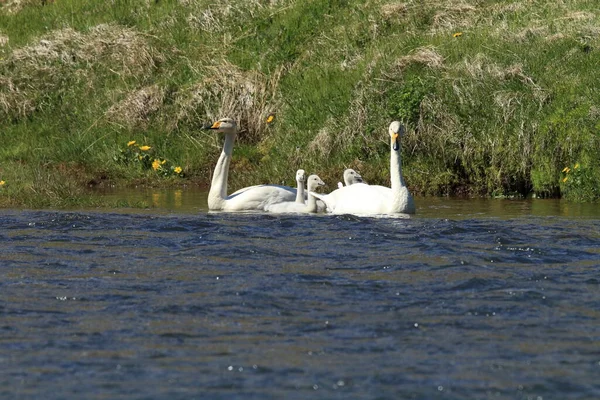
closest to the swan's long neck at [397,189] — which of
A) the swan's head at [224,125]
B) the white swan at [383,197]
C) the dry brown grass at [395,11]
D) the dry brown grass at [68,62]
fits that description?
the white swan at [383,197]

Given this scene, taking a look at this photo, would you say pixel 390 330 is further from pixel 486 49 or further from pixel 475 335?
pixel 486 49

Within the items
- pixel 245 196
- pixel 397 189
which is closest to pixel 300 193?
pixel 245 196

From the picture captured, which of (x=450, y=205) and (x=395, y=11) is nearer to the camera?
(x=450, y=205)

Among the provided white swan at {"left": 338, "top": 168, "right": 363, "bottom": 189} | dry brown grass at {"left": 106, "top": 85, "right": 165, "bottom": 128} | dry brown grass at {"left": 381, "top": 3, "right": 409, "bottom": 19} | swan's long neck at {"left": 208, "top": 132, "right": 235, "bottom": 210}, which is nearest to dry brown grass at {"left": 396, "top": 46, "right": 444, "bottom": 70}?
dry brown grass at {"left": 381, "top": 3, "right": 409, "bottom": 19}

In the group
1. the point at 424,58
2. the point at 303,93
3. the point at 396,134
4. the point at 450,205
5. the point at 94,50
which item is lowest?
the point at 450,205

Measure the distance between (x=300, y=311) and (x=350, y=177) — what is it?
8.09m

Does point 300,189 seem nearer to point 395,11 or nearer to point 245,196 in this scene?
point 245,196

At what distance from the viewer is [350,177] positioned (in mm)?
16453

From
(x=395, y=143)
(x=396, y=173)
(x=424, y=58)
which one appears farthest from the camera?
(x=424, y=58)

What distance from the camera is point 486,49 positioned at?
1855 cm

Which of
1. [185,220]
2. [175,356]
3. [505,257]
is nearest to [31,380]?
[175,356]

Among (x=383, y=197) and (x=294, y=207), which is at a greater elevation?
(x=383, y=197)

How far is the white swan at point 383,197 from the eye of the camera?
14.5 m

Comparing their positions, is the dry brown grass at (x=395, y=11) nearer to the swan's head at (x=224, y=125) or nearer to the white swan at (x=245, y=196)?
the swan's head at (x=224, y=125)
